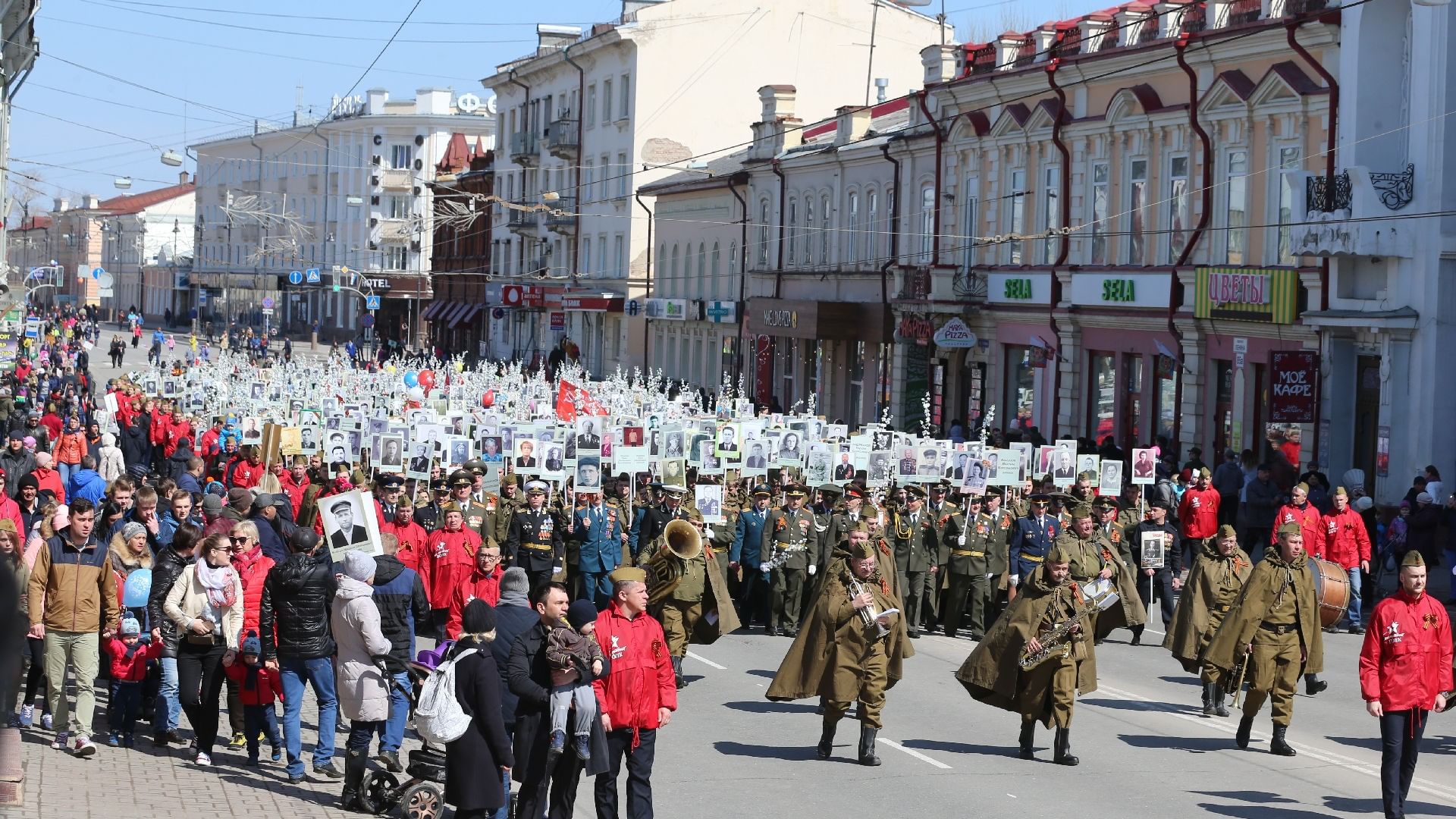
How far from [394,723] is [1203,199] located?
24.0 meters

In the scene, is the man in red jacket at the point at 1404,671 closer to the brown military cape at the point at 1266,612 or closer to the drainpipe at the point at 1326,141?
the brown military cape at the point at 1266,612

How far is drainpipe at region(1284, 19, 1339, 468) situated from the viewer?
28.6m

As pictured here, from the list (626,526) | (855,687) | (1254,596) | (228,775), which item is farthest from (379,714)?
(626,526)

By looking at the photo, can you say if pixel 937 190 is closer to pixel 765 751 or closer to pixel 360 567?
pixel 765 751

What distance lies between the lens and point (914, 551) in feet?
65.8

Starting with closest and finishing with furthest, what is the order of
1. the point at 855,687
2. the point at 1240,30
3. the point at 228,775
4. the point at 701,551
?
the point at 228,775
the point at 855,687
the point at 701,551
the point at 1240,30

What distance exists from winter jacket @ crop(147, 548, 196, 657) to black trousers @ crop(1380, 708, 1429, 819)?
7.09 metres

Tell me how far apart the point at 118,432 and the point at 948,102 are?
19.7 metres

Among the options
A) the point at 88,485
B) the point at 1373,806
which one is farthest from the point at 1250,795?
the point at 88,485

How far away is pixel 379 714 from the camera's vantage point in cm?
1080

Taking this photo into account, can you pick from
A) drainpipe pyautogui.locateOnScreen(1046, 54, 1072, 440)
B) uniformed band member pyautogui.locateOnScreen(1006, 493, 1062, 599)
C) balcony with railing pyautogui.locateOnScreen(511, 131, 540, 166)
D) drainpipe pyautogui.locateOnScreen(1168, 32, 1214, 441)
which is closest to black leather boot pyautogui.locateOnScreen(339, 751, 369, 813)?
uniformed band member pyautogui.locateOnScreen(1006, 493, 1062, 599)

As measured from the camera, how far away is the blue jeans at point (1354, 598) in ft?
68.1

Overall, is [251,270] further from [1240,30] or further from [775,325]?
[1240,30]

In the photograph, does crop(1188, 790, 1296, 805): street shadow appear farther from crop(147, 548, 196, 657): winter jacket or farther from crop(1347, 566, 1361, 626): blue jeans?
crop(1347, 566, 1361, 626): blue jeans
